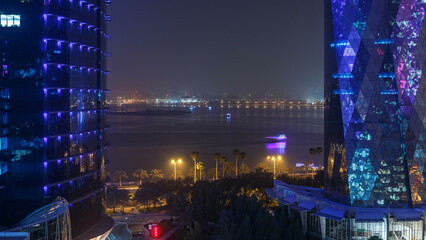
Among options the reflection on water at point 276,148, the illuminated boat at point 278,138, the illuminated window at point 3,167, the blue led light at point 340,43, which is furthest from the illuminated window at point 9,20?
the illuminated boat at point 278,138

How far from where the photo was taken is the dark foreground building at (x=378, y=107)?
38.5 metres

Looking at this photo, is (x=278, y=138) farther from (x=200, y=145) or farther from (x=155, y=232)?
(x=155, y=232)

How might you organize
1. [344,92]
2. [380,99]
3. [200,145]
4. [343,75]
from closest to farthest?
[380,99] → [344,92] → [343,75] → [200,145]

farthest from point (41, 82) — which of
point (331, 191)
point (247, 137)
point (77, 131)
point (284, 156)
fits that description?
point (247, 137)

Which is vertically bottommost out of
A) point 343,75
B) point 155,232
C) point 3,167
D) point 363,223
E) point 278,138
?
point 155,232

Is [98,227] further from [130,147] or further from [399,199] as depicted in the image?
[130,147]

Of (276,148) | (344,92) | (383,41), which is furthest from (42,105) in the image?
(276,148)

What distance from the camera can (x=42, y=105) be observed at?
3038 cm

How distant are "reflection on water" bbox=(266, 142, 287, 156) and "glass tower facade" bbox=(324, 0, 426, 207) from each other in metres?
80.6

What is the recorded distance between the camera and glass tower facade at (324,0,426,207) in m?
38.5

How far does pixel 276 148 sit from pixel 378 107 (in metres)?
92.5

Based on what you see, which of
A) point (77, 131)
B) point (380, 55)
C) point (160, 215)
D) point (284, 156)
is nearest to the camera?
point (77, 131)

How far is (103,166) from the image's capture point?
126 feet

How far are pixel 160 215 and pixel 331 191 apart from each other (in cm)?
1804
